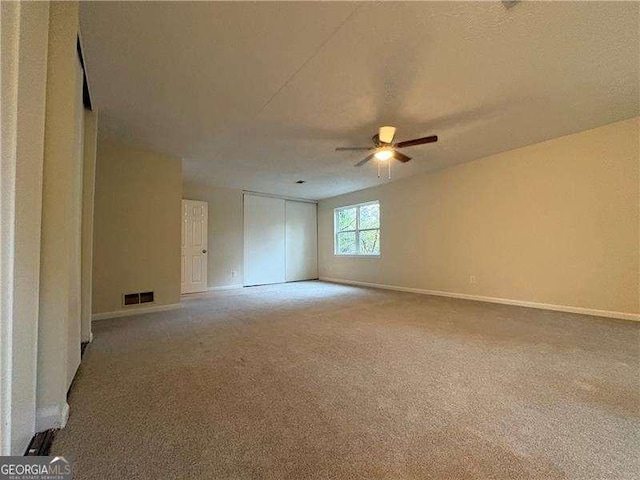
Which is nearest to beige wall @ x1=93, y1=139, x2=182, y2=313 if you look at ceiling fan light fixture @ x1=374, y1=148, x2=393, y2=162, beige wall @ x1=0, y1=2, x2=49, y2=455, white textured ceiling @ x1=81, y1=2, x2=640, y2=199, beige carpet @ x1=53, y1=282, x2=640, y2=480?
white textured ceiling @ x1=81, y1=2, x2=640, y2=199

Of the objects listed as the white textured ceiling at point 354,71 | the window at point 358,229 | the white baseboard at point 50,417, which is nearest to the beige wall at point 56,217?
the white baseboard at point 50,417

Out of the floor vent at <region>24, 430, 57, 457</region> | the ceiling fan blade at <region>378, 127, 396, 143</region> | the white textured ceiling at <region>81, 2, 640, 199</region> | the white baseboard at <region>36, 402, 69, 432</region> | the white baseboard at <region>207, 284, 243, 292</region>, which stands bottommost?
the white baseboard at <region>207, 284, 243, 292</region>

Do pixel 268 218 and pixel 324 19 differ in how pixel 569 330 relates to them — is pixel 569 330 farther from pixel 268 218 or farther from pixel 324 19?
pixel 268 218

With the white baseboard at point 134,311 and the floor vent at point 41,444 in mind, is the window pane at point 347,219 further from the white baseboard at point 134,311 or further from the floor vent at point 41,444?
the floor vent at point 41,444

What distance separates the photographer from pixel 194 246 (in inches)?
220

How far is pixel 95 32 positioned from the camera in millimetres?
1751

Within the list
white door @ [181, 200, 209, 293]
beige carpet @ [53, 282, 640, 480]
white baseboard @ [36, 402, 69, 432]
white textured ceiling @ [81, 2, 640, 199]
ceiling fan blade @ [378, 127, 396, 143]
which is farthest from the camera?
white door @ [181, 200, 209, 293]

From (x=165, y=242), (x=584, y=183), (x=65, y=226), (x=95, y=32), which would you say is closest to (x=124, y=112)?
(x=95, y=32)

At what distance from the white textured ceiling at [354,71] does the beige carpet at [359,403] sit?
7.68 ft

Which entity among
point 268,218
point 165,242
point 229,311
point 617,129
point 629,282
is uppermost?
point 617,129

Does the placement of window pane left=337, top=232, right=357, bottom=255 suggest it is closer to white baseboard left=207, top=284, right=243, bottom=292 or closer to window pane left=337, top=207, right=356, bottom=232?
window pane left=337, top=207, right=356, bottom=232

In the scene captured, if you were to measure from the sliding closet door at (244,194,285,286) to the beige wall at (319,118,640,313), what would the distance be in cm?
299

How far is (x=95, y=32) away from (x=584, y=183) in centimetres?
528

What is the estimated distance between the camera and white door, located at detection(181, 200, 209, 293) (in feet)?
17.9
